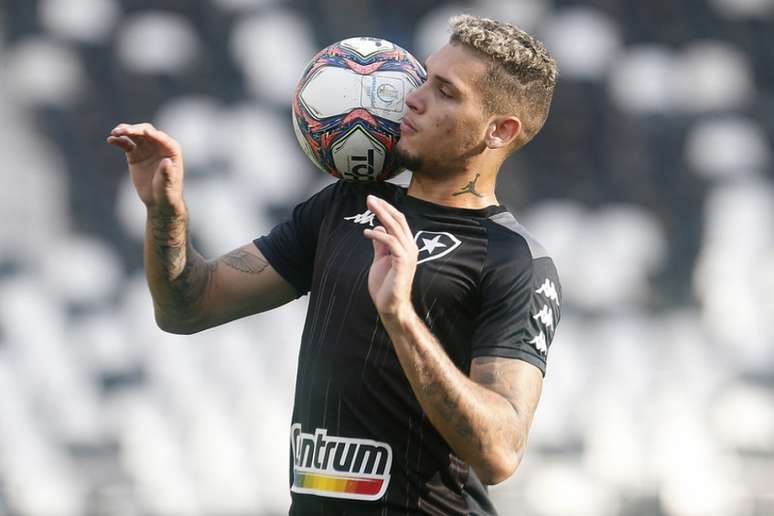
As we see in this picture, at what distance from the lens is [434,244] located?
306 cm

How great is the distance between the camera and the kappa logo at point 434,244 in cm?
303

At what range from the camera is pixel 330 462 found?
118 inches

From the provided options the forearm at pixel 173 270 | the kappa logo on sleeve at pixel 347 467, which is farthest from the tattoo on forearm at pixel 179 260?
the kappa logo on sleeve at pixel 347 467

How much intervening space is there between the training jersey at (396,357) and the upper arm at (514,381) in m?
0.02

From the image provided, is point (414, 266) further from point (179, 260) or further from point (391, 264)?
point (179, 260)

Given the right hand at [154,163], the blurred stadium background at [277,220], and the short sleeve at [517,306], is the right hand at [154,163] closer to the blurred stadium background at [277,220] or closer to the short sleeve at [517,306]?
the short sleeve at [517,306]

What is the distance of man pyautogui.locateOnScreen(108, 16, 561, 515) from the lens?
2.91 meters

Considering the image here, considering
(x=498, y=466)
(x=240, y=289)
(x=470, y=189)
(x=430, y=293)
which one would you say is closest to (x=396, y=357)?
(x=430, y=293)

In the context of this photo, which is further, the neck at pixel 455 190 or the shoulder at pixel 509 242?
the neck at pixel 455 190

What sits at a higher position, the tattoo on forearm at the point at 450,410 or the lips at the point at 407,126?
the lips at the point at 407,126

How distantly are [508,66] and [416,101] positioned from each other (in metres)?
0.25

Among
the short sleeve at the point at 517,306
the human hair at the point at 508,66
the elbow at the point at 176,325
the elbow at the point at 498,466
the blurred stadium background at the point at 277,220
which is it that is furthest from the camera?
the blurred stadium background at the point at 277,220

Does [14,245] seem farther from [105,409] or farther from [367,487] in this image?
[367,487]

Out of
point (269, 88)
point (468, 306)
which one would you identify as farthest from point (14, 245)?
point (468, 306)
